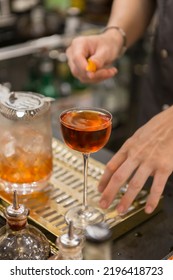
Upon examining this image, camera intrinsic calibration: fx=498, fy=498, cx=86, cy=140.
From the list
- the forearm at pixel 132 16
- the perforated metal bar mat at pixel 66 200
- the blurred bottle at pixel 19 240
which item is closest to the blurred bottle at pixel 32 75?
the forearm at pixel 132 16

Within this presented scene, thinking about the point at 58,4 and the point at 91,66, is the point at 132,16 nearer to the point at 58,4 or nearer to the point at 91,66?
the point at 91,66

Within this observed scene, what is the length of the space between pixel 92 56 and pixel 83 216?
54 centimetres

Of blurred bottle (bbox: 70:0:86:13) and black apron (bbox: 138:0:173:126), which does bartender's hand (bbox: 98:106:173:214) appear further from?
blurred bottle (bbox: 70:0:86:13)

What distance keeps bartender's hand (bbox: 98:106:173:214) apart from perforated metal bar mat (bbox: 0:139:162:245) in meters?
0.04

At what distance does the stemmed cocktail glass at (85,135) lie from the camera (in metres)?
1.04

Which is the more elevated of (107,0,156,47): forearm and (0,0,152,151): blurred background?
(107,0,156,47): forearm

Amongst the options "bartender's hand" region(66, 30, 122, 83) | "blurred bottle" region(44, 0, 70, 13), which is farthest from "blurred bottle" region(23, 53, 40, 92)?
"bartender's hand" region(66, 30, 122, 83)

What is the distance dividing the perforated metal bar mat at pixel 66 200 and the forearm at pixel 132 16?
24.8 inches

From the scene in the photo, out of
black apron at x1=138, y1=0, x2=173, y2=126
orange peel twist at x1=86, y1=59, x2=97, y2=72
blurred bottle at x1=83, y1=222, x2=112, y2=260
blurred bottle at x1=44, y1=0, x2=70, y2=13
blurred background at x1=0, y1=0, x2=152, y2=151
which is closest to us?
blurred bottle at x1=83, y1=222, x2=112, y2=260

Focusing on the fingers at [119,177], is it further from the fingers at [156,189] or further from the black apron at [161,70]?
the black apron at [161,70]

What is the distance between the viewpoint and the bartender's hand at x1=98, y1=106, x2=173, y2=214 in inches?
42.2

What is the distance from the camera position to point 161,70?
1.80 m

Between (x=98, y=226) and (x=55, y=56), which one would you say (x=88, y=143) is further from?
(x=55, y=56)

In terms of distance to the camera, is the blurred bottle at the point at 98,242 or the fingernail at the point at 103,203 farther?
the fingernail at the point at 103,203
